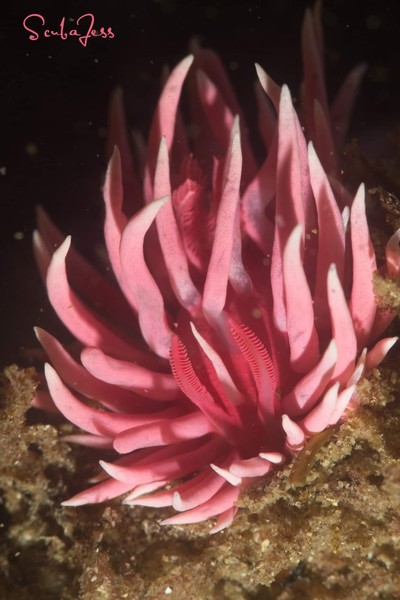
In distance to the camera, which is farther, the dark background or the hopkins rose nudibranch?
the dark background

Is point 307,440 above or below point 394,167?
below

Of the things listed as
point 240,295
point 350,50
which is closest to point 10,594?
point 240,295

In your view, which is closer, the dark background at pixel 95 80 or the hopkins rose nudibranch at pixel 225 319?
the hopkins rose nudibranch at pixel 225 319

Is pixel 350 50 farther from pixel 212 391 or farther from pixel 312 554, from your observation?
pixel 312 554

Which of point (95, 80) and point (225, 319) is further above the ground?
point (95, 80)
